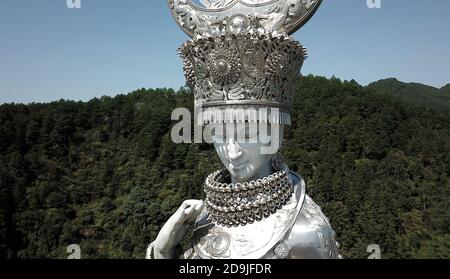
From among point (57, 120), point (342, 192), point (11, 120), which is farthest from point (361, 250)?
point (11, 120)

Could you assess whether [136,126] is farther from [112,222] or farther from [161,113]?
[112,222]

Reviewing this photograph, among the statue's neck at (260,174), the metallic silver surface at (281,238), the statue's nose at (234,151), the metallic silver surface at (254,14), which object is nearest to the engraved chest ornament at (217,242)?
the metallic silver surface at (281,238)

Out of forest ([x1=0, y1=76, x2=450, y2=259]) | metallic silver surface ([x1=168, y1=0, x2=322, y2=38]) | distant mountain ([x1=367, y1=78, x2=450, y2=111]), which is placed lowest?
forest ([x1=0, y1=76, x2=450, y2=259])

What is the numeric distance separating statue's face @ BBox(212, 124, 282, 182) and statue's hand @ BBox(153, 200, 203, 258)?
0.99ft

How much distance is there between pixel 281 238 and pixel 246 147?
0.54 meters

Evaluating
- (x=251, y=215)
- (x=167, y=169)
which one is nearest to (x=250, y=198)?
(x=251, y=215)

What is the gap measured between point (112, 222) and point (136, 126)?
7320mm

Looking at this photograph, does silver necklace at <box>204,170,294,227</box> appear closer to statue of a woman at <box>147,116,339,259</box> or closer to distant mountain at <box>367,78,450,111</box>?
statue of a woman at <box>147,116,339,259</box>

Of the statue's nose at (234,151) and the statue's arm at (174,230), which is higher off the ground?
the statue's nose at (234,151)

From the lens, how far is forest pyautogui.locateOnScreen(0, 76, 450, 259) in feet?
77.7

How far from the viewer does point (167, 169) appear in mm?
27250

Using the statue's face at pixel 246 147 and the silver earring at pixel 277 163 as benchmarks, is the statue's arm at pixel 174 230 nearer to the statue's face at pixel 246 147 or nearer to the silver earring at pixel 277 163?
the statue's face at pixel 246 147

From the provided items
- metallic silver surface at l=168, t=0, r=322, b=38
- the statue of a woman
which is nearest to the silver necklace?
the statue of a woman

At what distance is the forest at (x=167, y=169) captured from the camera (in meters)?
23.7
